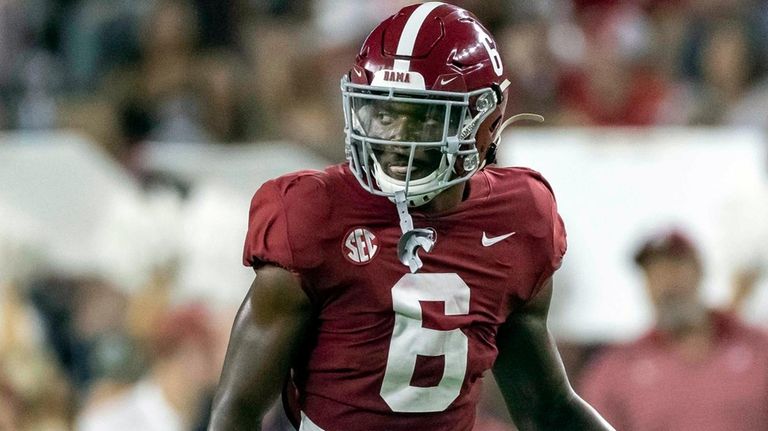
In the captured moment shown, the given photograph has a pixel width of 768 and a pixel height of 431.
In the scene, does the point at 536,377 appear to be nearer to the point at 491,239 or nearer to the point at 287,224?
the point at 491,239

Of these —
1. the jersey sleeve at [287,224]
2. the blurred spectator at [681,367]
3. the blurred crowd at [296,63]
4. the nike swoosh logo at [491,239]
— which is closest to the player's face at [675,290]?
the blurred spectator at [681,367]

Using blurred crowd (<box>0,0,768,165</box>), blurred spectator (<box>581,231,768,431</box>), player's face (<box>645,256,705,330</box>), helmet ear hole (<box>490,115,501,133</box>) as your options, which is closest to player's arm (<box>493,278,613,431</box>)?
helmet ear hole (<box>490,115,501,133</box>)

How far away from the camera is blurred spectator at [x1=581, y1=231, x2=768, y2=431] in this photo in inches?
157

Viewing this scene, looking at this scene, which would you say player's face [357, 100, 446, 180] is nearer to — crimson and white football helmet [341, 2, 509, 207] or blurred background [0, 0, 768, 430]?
crimson and white football helmet [341, 2, 509, 207]

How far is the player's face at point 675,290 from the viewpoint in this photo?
414cm

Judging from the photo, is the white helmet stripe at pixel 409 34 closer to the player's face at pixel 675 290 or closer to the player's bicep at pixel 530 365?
the player's bicep at pixel 530 365

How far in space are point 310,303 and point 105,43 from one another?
4.02 meters

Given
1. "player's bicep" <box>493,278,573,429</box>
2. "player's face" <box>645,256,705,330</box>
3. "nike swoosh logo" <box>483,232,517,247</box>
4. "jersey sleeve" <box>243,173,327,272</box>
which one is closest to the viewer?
"jersey sleeve" <box>243,173,327,272</box>

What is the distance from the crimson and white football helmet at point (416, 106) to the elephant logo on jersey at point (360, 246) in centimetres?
7

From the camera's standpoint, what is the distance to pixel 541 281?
2289 millimetres

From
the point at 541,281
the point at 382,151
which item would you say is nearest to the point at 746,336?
the point at 541,281

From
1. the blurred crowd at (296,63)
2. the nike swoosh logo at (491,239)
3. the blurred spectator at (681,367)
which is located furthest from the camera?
the blurred crowd at (296,63)

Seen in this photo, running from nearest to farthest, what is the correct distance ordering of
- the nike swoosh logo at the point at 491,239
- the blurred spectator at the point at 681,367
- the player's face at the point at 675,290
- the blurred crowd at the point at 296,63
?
1. the nike swoosh logo at the point at 491,239
2. the blurred spectator at the point at 681,367
3. the player's face at the point at 675,290
4. the blurred crowd at the point at 296,63

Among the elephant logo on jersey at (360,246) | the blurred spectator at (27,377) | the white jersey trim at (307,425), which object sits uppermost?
the elephant logo on jersey at (360,246)
